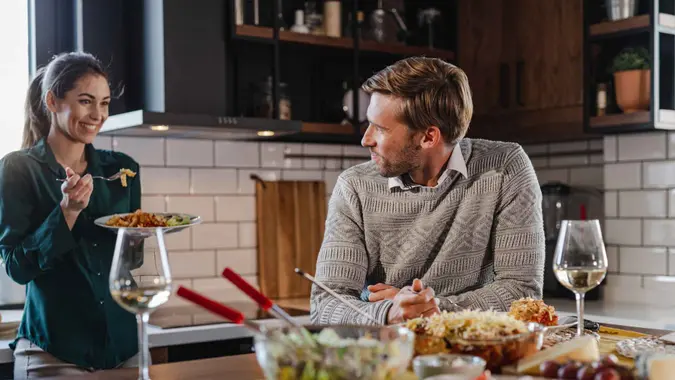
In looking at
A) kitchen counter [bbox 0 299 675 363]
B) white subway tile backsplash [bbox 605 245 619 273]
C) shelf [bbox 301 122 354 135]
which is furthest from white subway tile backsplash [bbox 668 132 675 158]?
shelf [bbox 301 122 354 135]

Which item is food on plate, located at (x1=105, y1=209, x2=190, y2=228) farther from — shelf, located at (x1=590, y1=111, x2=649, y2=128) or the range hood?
shelf, located at (x1=590, y1=111, x2=649, y2=128)

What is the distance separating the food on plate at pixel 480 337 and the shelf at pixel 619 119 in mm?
2145

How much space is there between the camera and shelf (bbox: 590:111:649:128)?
3.27 meters

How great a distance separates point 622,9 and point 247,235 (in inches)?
72.9

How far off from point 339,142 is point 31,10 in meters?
1.49

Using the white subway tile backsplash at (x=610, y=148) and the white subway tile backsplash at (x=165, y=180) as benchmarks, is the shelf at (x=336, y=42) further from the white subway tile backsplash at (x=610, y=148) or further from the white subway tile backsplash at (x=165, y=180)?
the white subway tile backsplash at (x=610, y=148)

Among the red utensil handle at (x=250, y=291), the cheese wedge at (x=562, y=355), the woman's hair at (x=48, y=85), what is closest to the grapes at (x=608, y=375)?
the cheese wedge at (x=562, y=355)

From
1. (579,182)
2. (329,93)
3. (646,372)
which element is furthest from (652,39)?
(646,372)

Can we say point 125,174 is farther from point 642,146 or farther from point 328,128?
point 642,146

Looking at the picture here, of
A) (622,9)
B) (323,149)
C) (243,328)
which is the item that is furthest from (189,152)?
(622,9)

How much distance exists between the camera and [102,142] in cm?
334

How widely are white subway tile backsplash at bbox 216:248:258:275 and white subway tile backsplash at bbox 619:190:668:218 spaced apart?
1625 mm

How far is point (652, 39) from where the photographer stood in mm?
3250

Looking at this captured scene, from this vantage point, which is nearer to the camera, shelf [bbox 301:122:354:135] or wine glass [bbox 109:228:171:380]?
wine glass [bbox 109:228:171:380]
